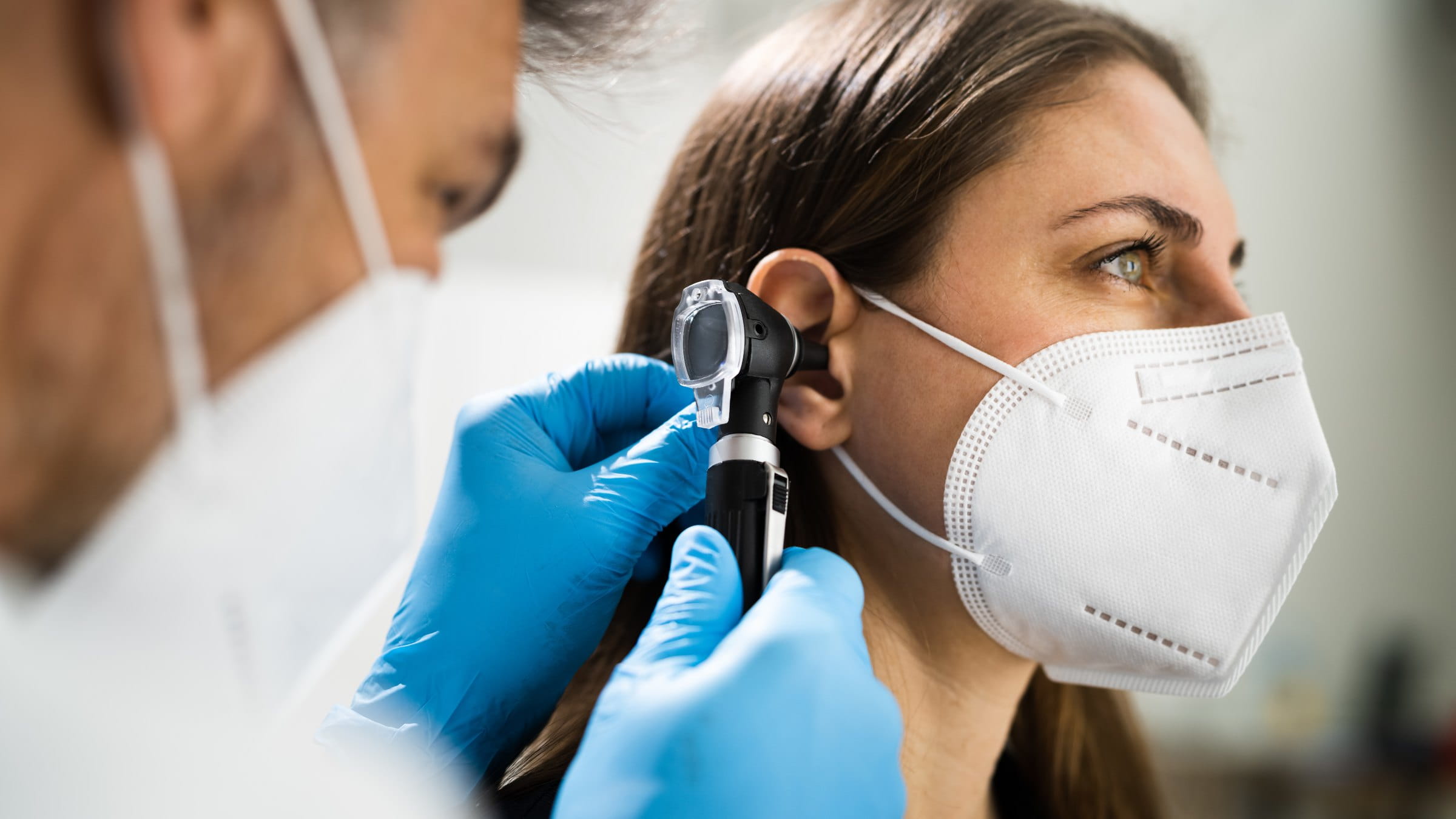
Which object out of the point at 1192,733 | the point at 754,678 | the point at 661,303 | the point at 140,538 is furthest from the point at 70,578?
the point at 1192,733

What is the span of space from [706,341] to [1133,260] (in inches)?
20.9

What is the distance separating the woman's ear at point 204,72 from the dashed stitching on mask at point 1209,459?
2.70 feet

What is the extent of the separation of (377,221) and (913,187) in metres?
0.61

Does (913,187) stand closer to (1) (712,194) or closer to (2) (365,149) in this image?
(1) (712,194)

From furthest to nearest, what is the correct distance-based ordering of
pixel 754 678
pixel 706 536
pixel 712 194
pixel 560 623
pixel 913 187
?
pixel 712 194 → pixel 913 187 → pixel 560 623 → pixel 706 536 → pixel 754 678

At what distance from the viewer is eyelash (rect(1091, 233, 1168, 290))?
98 centimetres

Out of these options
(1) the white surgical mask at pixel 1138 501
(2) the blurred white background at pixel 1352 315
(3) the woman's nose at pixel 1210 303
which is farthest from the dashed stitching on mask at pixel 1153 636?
(2) the blurred white background at pixel 1352 315

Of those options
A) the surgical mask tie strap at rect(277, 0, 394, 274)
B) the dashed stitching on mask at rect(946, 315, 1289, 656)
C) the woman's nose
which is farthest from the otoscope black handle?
the woman's nose

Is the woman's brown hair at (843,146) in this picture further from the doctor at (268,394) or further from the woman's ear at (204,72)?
the woman's ear at (204,72)

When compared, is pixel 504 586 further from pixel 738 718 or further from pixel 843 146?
pixel 843 146

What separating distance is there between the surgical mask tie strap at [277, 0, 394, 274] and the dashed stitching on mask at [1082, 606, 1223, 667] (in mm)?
754

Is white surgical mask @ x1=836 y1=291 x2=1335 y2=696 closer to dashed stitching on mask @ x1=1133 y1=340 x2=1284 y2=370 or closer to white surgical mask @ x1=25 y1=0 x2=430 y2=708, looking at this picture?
dashed stitching on mask @ x1=1133 y1=340 x2=1284 y2=370

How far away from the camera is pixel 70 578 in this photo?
49cm

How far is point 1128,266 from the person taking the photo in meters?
1.02
